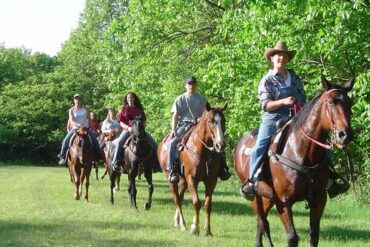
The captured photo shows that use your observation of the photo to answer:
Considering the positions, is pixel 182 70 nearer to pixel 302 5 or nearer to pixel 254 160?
pixel 302 5

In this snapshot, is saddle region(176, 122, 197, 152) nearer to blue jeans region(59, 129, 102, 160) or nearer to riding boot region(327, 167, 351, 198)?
riding boot region(327, 167, 351, 198)

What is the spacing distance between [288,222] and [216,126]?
3.17 m

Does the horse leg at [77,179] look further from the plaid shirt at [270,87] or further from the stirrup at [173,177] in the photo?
the plaid shirt at [270,87]

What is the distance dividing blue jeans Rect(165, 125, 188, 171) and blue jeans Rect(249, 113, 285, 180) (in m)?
4.14

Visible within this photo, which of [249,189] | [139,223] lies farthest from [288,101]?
[139,223]

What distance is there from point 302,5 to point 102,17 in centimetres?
4646

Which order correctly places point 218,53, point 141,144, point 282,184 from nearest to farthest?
point 282,184, point 141,144, point 218,53

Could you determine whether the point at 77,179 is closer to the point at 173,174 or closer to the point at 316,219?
the point at 173,174

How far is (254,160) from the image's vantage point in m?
7.66

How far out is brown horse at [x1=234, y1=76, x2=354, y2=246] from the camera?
6512 mm

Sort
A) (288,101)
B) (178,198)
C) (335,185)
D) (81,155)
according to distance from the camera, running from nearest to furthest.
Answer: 1. (288,101)
2. (335,185)
3. (178,198)
4. (81,155)

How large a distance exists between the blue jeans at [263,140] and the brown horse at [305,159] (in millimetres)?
106

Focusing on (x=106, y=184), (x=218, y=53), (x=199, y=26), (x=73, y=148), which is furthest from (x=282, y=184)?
(x=199, y=26)

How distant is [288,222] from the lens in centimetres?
703
